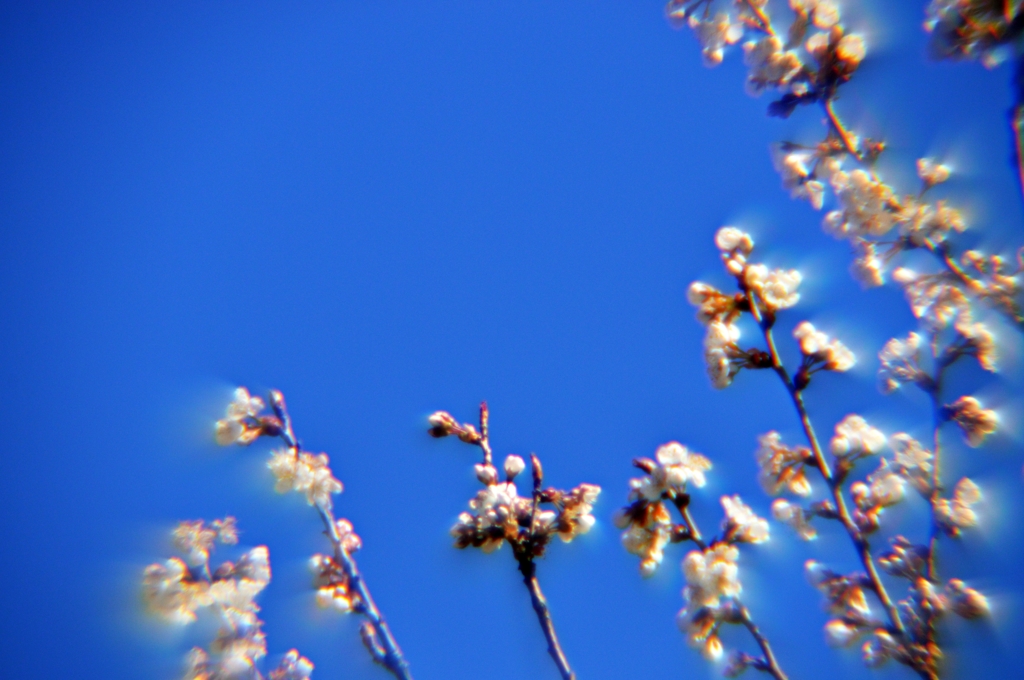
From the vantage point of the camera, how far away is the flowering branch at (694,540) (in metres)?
1.62

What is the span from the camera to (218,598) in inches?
82.0

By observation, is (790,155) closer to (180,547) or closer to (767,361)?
(767,361)

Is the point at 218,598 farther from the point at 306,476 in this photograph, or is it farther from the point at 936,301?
the point at 936,301

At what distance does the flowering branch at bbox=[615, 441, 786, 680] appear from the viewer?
5.32ft

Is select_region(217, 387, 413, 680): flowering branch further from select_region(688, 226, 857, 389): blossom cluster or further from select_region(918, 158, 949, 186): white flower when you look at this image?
select_region(918, 158, 949, 186): white flower

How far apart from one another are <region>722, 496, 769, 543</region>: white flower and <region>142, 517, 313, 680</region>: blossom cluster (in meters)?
1.65

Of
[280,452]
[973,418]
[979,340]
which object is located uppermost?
[280,452]

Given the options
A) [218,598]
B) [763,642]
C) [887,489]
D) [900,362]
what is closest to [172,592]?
[218,598]

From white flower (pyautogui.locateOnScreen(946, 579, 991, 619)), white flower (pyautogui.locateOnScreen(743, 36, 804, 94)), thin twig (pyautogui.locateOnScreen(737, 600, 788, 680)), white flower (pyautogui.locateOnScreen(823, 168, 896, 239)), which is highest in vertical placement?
white flower (pyautogui.locateOnScreen(743, 36, 804, 94))

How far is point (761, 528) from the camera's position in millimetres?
1747

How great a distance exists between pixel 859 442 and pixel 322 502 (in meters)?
2.09

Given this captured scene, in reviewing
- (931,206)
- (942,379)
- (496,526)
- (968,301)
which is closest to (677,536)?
(496,526)

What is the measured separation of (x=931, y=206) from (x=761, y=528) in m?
1.54

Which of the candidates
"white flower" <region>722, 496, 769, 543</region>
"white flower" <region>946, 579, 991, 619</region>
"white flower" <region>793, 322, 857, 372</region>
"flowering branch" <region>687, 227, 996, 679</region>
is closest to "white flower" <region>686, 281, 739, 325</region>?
"flowering branch" <region>687, 227, 996, 679</region>
